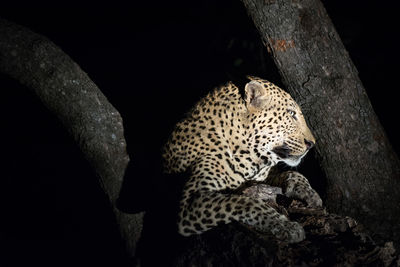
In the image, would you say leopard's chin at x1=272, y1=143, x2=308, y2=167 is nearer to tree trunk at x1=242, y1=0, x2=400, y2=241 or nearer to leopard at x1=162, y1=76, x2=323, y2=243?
leopard at x1=162, y1=76, x2=323, y2=243

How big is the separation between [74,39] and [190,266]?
19.8 feet

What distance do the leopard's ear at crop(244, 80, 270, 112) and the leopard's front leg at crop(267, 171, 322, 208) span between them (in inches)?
31.3

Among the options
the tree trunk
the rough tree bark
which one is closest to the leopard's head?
the tree trunk

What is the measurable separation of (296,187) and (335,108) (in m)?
0.85

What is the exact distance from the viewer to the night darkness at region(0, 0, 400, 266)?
261 inches

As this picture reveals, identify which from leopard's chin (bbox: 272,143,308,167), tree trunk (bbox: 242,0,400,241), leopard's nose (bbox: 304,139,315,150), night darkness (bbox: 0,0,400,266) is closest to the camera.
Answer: tree trunk (bbox: 242,0,400,241)

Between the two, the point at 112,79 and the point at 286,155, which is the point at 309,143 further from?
the point at 112,79

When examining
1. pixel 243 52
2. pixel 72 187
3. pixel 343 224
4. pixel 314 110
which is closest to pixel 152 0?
pixel 243 52

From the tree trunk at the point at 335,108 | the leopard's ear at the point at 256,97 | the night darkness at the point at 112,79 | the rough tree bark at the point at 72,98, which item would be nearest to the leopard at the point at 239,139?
the leopard's ear at the point at 256,97

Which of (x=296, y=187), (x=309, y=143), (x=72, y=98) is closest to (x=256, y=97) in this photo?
(x=309, y=143)

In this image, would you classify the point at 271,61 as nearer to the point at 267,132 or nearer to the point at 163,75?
the point at 267,132

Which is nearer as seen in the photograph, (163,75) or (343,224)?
(343,224)

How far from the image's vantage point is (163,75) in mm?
7926

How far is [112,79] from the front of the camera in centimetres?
779
